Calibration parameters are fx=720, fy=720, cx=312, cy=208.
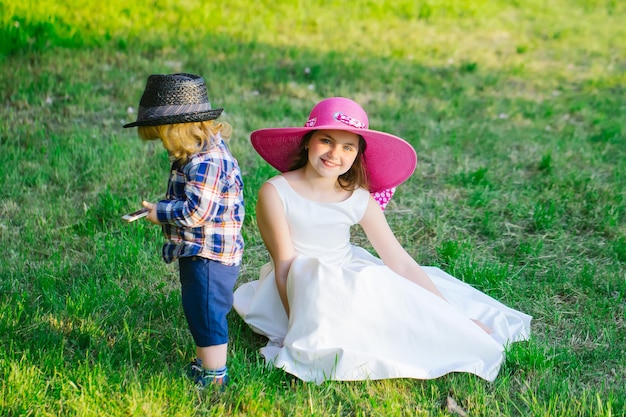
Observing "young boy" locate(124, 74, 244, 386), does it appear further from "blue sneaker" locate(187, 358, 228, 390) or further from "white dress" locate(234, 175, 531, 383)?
"white dress" locate(234, 175, 531, 383)

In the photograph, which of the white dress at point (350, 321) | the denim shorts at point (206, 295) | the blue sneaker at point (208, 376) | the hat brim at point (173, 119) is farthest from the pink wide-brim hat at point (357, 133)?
the blue sneaker at point (208, 376)

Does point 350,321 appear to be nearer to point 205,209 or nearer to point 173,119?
point 205,209

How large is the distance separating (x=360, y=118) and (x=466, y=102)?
445 cm

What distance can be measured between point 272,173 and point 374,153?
1829 mm

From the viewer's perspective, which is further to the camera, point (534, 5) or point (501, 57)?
point (534, 5)

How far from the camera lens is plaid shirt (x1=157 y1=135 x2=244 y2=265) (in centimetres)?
269

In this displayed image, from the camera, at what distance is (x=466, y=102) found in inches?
293

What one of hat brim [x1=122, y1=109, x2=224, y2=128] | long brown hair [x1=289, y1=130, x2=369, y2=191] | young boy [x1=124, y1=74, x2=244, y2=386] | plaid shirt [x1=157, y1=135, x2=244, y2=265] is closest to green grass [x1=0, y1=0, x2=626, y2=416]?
young boy [x1=124, y1=74, x2=244, y2=386]

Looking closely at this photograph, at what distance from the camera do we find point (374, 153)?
3529 mm

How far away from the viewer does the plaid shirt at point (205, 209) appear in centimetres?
269

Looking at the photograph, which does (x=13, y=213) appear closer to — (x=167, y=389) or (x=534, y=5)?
(x=167, y=389)

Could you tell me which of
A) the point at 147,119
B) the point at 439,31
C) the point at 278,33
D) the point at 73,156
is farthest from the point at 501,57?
the point at 147,119

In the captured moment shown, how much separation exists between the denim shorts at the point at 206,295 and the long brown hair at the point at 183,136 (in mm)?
418

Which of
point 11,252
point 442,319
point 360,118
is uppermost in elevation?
point 360,118
